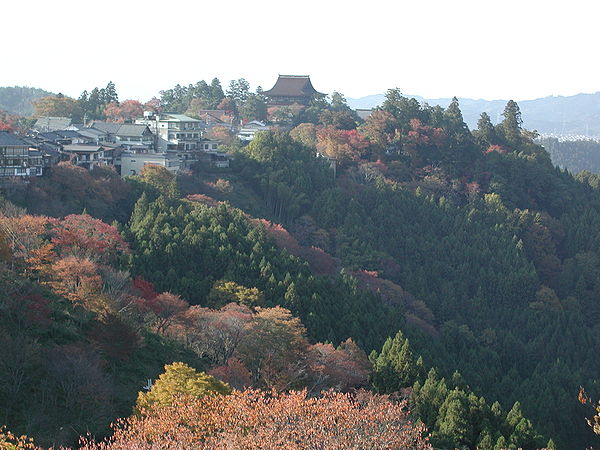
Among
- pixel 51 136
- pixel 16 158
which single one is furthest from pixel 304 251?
pixel 51 136

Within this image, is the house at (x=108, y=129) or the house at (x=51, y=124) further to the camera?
the house at (x=51, y=124)

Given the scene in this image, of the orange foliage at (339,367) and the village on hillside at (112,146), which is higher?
the village on hillside at (112,146)

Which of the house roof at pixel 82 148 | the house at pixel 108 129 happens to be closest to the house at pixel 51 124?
the house at pixel 108 129

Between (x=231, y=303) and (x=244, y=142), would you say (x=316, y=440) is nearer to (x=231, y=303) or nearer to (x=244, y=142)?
(x=231, y=303)

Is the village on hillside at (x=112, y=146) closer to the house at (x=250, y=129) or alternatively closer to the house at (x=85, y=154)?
the house at (x=85, y=154)

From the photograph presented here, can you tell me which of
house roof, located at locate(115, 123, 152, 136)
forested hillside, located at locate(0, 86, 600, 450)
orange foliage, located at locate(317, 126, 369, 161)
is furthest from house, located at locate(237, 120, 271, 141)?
house roof, located at locate(115, 123, 152, 136)

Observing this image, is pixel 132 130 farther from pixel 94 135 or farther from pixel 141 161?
pixel 141 161

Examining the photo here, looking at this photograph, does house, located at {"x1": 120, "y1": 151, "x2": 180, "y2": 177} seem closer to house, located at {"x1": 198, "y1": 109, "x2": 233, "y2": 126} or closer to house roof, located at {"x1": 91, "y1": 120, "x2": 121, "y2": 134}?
house roof, located at {"x1": 91, "y1": 120, "x2": 121, "y2": 134}

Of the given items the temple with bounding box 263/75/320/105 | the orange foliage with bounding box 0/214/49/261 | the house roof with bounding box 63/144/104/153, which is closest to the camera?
the orange foliage with bounding box 0/214/49/261

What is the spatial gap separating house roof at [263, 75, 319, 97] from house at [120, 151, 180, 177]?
31369 millimetres

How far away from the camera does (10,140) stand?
35.2 meters

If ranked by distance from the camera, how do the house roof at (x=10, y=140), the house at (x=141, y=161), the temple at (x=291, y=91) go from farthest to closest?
the temple at (x=291, y=91) → the house at (x=141, y=161) → the house roof at (x=10, y=140)

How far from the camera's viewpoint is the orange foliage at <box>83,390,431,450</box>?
1252cm

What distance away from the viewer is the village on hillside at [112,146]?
35.3m
